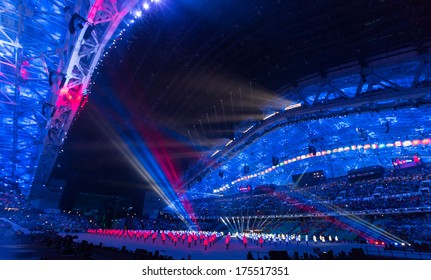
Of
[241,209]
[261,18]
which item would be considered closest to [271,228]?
[241,209]

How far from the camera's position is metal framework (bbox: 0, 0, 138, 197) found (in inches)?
247

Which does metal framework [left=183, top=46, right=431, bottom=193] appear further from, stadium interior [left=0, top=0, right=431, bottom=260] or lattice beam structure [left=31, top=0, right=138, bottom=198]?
lattice beam structure [left=31, top=0, right=138, bottom=198]

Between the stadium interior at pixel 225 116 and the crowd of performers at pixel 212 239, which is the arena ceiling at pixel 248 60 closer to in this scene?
the stadium interior at pixel 225 116

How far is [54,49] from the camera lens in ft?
27.9

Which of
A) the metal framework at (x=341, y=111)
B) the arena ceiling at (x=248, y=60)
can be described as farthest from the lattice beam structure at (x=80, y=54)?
the metal framework at (x=341, y=111)

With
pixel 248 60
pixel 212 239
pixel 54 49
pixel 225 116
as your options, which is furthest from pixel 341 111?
pixel 54 49

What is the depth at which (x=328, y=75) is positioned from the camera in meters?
11.9

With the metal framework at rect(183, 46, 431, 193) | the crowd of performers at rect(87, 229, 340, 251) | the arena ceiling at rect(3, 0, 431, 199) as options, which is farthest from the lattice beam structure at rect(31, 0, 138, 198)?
the metal framework at rect(183, 46, 431, 193)

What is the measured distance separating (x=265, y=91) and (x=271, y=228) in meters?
22.0

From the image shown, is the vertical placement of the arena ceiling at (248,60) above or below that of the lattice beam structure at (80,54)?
above

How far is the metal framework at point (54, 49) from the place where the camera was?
6.29 meters

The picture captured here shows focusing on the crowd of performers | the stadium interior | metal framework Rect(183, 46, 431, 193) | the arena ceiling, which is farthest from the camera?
the crowd of performers

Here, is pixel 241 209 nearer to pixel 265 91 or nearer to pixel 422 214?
pixel 422 214

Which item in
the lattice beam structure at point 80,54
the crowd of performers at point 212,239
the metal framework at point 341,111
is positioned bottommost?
the crowd of performers at point 212,239
